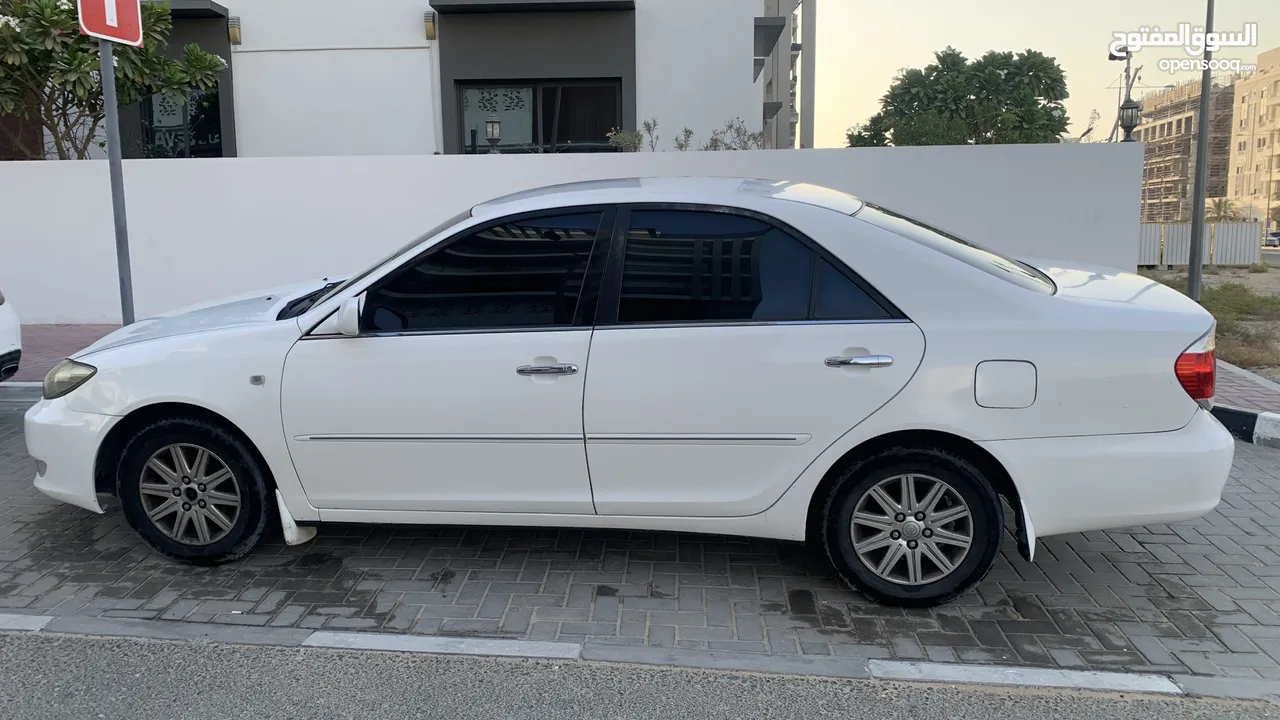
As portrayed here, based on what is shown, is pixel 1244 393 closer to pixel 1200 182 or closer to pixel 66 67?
pixel 1200 182

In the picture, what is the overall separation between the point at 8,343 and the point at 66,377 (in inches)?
108

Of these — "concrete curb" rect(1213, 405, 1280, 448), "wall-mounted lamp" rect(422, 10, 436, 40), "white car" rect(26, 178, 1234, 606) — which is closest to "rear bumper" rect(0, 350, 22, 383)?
"white car" rect(26, 178, 1234, 606)

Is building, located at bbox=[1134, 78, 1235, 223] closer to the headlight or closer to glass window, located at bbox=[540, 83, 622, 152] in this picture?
glass window, located at bbox=[540, 83, 622, 152]

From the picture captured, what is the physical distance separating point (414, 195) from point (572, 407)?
7.34m

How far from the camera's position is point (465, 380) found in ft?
12.7

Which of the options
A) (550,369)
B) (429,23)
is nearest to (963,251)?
(550,369)

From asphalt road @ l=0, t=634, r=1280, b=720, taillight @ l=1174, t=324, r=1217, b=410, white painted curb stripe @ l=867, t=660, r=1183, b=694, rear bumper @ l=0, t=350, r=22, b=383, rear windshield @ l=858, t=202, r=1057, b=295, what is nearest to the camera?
asphalt road @ l=0, t=634, r=1280, b=720

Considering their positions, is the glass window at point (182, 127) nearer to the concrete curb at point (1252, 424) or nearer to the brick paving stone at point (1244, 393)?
the brick paving stone at point (1244, 393)

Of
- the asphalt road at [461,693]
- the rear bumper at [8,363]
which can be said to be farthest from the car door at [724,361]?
the rear bumper at [8,363]

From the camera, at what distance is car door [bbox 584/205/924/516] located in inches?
145

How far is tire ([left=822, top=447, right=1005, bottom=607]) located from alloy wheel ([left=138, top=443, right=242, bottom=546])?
268 centimetres

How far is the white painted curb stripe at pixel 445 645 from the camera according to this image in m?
3.56

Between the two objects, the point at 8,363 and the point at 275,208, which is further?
the point at 275,208

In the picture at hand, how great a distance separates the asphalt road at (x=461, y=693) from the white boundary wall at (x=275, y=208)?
7.32m
